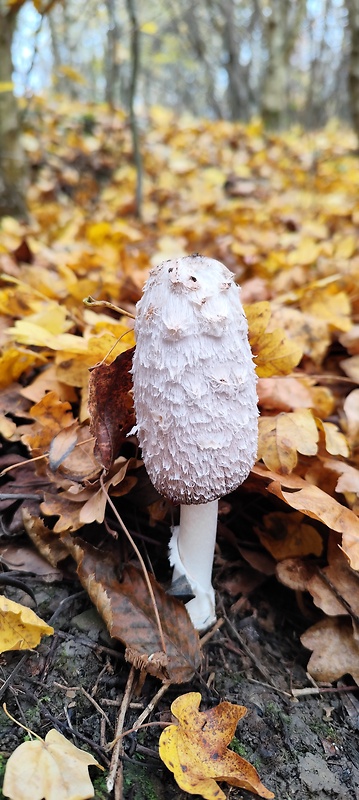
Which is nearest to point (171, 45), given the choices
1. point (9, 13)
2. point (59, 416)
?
point (9, 13)

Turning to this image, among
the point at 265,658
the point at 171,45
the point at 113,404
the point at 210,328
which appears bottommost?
the point at 265,658

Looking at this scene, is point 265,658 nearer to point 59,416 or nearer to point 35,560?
point 35,560

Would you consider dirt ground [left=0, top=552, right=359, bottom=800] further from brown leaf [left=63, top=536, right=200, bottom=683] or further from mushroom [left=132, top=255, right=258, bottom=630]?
mushroom [left=132, top=255, right=258, bottom=630]

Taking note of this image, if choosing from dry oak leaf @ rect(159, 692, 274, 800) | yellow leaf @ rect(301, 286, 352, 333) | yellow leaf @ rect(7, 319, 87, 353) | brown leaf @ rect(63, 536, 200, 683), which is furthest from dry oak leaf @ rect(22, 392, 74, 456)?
yellow leaf @ rect(301, 286, 352, 333)

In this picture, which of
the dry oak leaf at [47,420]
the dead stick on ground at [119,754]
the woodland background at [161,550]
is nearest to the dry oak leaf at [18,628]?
the woodland background at [161,550]

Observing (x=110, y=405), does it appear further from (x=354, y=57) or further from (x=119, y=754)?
(x=354, y=57)

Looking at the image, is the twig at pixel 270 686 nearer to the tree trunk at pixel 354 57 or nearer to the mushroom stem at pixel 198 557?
the mushroom stem at pixel 198 557
